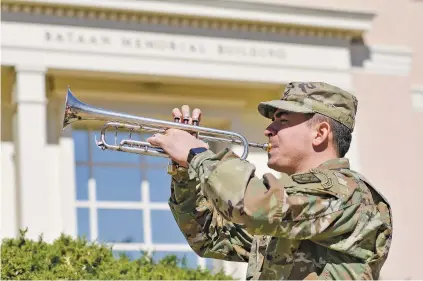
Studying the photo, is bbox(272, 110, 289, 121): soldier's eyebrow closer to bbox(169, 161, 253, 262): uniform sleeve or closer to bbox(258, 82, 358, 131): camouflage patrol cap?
bbox(258, 82, 358, 131): camouflage patrol cap

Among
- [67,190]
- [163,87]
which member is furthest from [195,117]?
[163,87]

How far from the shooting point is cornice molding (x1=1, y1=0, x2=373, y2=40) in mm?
10555

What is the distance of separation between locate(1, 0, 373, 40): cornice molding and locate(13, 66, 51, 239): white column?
0.66 meters

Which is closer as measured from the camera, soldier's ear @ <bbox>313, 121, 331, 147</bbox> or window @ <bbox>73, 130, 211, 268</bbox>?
soldier's ear @ <bbox>313, 121, 331, 147</bbox>

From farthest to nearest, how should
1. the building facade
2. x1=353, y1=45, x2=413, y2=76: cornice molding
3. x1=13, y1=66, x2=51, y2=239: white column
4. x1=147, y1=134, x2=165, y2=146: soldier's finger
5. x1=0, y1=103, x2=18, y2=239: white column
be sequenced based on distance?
x1=353, y1=45, x2=413, y2=76: cornice molding → x1=0, y1=103, x2=18, y2=239: white column → the building facade → x1=13, y1=66, x2=51, y2=239: white column → x1=147, y1=134, x2=165, y2=146: soldier's finger

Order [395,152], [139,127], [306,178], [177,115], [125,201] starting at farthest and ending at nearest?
[395,152]
[125,201]
[139,127]
[177,115]
[306,178]

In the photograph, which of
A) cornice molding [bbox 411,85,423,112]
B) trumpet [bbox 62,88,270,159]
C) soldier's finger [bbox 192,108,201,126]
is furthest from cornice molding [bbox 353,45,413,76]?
soldier's finger [bbox 192,108,201,126]

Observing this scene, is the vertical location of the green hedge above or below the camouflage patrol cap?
below

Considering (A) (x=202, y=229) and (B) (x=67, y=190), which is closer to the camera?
(A) (x=202, y=229)

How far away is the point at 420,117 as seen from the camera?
12211mm

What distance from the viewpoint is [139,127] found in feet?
13.7

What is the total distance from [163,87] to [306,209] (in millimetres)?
8459

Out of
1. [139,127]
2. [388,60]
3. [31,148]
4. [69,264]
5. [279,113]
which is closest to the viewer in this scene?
[279,113]

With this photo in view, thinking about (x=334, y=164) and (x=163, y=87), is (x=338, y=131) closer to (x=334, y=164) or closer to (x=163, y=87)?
(x=334, y=164)
